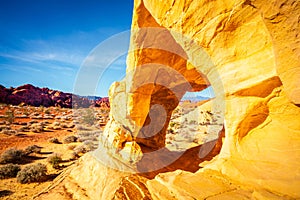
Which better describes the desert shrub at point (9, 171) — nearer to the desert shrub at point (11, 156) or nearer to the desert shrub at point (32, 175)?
the desert shrub at point (32, 175)

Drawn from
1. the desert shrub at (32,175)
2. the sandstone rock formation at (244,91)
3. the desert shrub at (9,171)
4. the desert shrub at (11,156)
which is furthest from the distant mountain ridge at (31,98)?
the sandstone rock formation at (244,91)

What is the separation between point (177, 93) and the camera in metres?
6.77

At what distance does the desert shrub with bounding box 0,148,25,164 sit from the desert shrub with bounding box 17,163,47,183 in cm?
215

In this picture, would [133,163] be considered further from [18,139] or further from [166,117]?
[18,139]

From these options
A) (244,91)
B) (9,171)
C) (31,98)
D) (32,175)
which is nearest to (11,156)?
(9,171)

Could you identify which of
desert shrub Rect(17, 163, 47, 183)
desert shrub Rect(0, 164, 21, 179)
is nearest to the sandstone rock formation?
desert shrub Rect(17, 163, 47, 183)

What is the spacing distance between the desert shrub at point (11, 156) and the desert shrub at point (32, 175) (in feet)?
7.04

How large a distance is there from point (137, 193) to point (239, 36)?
2929 millimetres

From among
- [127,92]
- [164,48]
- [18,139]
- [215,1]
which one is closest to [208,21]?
[215,1]

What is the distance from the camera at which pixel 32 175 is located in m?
6.11

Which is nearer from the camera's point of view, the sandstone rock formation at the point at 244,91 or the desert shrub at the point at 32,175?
the sandstone rock formation at the point at 244,91

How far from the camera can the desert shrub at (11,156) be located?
24.8 ft

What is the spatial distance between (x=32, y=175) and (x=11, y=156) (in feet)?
9.16

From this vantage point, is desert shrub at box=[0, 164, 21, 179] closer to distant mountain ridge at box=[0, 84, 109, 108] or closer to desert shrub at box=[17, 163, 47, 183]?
desert shrub at box=[17, 163, 47, 183]
